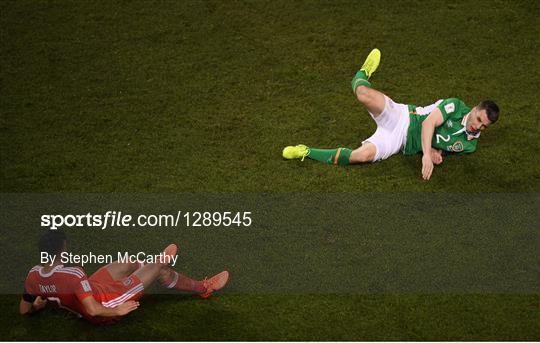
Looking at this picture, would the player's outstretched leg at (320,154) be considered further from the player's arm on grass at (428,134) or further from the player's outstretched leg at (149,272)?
the player's outstretched leg at (149,272)

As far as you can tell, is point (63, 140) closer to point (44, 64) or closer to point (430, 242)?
point (44, 64)

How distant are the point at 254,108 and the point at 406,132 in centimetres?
166

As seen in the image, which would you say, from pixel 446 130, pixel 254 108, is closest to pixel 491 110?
pixel 446 130

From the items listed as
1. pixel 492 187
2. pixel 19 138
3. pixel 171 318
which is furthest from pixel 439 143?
pixel 19 138

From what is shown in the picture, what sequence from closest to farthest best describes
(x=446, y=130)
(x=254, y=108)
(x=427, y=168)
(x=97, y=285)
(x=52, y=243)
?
(x=52, y=243)
(x=97, y=285)
(x=427, y=168)
(x=446, y=130)
(x=254, y=108)

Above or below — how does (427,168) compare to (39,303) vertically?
above

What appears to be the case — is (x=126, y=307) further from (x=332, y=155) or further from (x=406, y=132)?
(x=406, y=132)

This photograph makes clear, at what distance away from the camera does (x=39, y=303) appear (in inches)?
248

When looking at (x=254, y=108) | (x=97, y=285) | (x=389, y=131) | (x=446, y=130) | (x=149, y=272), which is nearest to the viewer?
(x=97, y=285)

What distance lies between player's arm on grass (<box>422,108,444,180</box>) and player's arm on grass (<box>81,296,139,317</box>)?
2702mm

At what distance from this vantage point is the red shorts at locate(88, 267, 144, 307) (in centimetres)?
612

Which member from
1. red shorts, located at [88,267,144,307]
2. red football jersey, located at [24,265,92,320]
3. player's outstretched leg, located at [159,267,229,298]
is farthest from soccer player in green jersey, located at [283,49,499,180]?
red football jersey, located at [24,265,92,320]

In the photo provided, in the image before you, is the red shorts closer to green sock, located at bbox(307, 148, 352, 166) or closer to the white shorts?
green sock, located at bbox(307, 148, 352, 166)

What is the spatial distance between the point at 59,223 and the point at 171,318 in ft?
5.05
